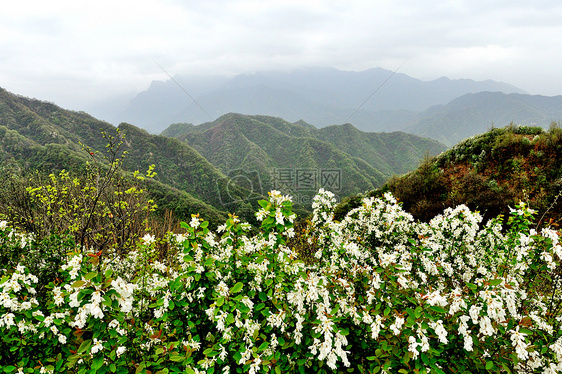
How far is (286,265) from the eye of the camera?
323cm

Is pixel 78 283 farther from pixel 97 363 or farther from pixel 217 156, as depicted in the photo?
pixel 217 156

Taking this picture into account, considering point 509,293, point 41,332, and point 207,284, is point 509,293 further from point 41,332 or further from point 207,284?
point 41,332

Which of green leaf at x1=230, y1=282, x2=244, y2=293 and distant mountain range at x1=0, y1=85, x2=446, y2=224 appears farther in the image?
distant mountain range at x1=0, y1=85, x2=446, y2=224

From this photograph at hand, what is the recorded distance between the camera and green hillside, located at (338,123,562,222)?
388 inches

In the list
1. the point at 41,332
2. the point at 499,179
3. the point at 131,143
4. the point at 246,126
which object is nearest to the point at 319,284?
the point at 41,332

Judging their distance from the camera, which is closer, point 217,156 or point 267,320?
point 267,320

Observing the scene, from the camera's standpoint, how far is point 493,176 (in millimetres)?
11398

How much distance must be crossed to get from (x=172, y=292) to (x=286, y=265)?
56.0 inches

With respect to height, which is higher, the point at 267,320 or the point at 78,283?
the point at 78,283
